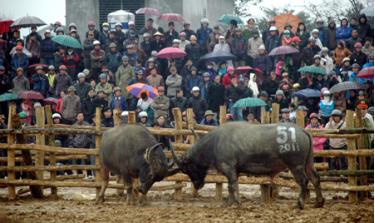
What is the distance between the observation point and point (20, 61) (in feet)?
97.1

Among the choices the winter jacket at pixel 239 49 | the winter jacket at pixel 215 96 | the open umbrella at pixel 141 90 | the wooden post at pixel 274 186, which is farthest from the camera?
the winter jacket at pixel 239 49

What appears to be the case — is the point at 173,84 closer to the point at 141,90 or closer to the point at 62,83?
the point at 141,90

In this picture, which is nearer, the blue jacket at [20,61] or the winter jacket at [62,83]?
the winter jacket at [62,83]

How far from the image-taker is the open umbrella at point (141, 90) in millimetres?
27453

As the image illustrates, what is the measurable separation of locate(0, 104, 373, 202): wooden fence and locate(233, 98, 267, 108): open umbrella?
3930mm

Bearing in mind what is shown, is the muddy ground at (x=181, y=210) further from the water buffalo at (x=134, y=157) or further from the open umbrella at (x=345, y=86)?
the open umbrella at (x=345, y=86)

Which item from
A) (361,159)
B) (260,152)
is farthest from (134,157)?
(361,159)

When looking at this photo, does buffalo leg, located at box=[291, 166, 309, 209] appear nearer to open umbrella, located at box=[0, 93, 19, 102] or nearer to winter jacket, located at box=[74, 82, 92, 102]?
winter jacket, located at box=[74, 82, 92, 102]

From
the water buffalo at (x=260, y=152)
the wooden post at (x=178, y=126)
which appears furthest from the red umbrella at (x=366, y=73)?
the water buffalo at (x=260, y=152)

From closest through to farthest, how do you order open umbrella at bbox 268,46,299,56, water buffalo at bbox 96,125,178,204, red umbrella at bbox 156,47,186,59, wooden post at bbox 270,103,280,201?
water buffalo at bbox 96,125,178,204
wooden post at bbox 270,103,280,201
open umbrella at bbox 268,46,299,56
red umbrella at bbox 156,47,186,59

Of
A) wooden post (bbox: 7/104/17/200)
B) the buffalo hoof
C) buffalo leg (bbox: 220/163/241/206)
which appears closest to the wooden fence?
wooden post (bbox: 7/104/17/200)

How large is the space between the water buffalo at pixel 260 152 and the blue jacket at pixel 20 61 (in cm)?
1082

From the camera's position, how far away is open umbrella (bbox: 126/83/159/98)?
90.1 ft

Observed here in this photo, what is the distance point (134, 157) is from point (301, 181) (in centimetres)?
331
